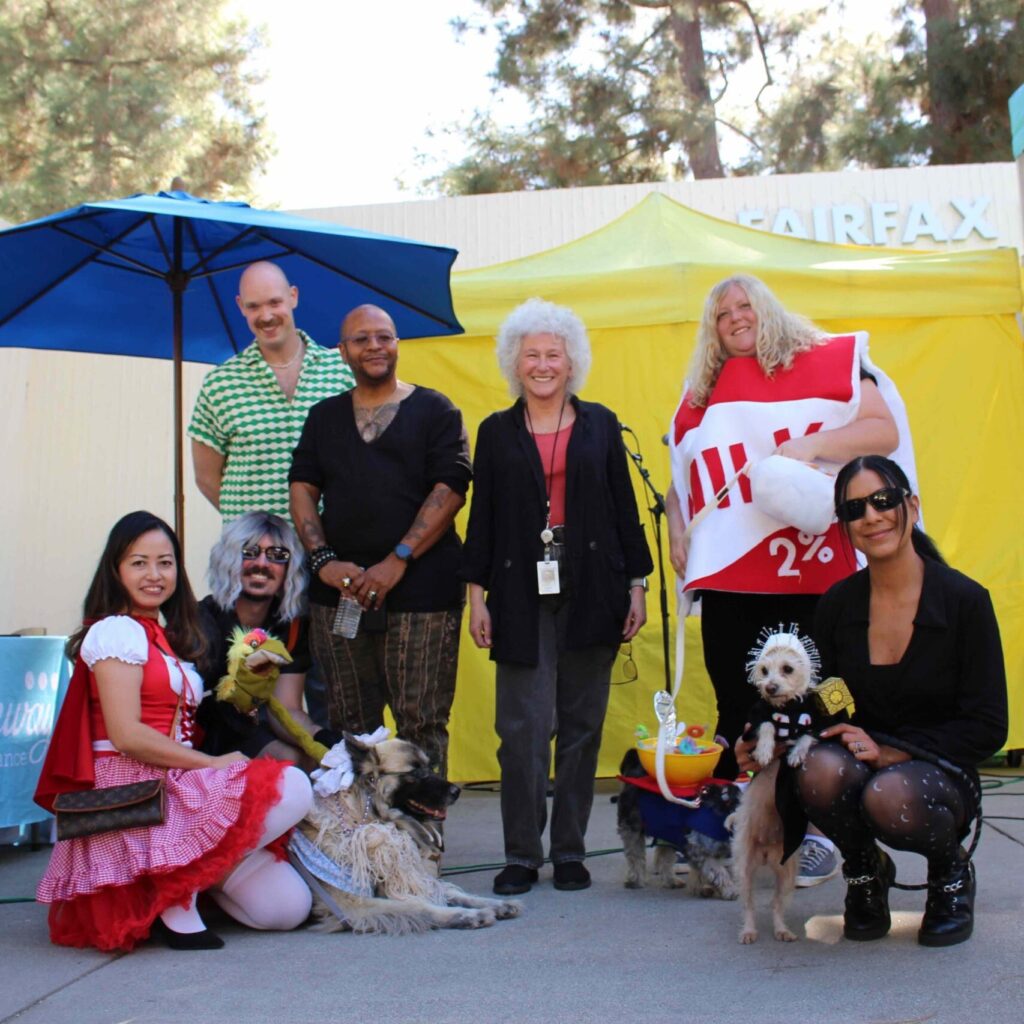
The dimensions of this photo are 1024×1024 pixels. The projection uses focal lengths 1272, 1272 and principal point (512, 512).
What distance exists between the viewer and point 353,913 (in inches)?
136

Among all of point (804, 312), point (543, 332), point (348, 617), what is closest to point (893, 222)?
point (804, 312)

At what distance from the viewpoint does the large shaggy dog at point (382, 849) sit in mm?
3451

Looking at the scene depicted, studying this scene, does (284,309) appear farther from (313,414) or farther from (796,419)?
(796,419)

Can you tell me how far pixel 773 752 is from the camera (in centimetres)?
316

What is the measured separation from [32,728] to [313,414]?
1611mm

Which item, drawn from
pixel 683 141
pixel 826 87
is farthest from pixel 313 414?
pixel 826 87

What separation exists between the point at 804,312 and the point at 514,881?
2.95 metres

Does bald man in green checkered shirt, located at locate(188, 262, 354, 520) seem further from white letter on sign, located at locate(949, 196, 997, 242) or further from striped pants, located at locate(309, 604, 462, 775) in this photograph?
white letter on sign, located at locate(949, 196, 997, 242)

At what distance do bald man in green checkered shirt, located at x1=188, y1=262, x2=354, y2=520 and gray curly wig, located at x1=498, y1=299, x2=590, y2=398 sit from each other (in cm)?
75

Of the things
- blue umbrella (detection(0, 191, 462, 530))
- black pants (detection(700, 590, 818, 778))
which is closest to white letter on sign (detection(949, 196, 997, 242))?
blue umbrella (detection(0, 191, 462, 530))

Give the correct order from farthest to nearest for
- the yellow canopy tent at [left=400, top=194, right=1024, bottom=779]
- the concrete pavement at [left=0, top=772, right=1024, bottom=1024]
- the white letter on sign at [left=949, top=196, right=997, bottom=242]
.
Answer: the white letter on sign at [left=949, top=196, right=997, bottom=242] → the yellow canopy tent at [left=400, top=194, right=1024, bottom=779] → the concrete pavement at [left=0, top=772, right=1024, bottom=1024]

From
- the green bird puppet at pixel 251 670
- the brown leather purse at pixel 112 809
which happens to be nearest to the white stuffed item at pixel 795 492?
the green bird puppet at pixel 251 670

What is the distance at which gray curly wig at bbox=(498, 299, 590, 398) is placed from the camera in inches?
162

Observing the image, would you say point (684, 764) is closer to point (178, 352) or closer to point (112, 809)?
point (112, 809)
